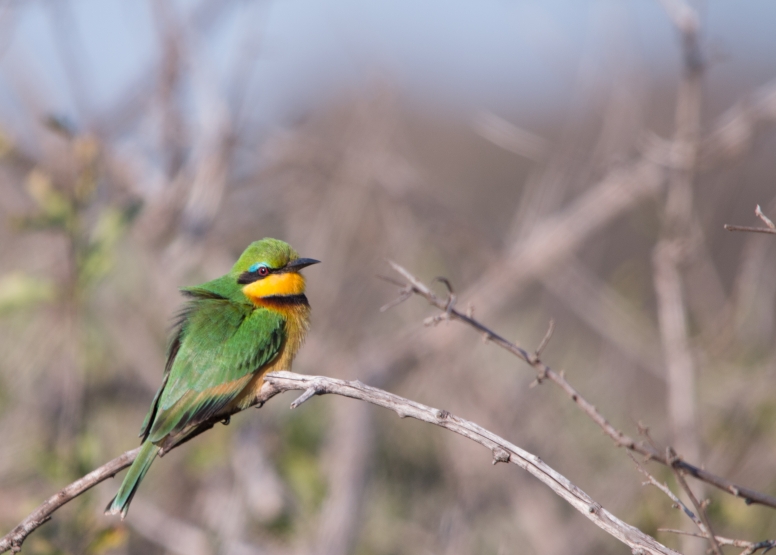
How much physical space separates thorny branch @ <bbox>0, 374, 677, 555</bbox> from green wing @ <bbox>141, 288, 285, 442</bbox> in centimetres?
39

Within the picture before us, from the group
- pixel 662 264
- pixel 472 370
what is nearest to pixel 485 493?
pixel 472 370

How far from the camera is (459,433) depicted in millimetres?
1928

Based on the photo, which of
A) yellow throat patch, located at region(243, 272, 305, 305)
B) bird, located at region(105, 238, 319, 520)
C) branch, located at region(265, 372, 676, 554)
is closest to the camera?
branch, located at region(265, 372, 676, 554)

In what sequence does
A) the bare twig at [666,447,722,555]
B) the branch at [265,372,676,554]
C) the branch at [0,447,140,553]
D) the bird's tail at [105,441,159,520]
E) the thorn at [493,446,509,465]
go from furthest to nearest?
1. the bird's tail at [105,441,159,520]
2. the branch at [0,447,140,553]
3. the thorn at [493,446,509,465]
4. the branch at [265,372,676,554]
5. the bare twig at [666,447,722,555]

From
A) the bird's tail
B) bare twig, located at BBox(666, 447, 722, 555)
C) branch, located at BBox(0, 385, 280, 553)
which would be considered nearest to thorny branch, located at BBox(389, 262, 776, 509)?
bare twig, located at BBox(666, 447, 722, 555)

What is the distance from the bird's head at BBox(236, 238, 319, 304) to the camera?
336cm

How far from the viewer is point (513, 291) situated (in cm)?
500

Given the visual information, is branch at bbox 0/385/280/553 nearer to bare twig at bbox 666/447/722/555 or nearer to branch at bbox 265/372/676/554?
branch at bbox 265/372/676/554

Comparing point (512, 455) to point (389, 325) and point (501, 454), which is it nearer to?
point (501, 454)

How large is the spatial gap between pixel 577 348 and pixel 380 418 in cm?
176

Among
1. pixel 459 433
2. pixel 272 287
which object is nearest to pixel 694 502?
pixel 459 433

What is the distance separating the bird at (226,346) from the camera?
9.14ft

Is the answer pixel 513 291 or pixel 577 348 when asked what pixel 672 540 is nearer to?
pixel 513 291

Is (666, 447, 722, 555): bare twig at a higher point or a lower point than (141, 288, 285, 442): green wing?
higher
